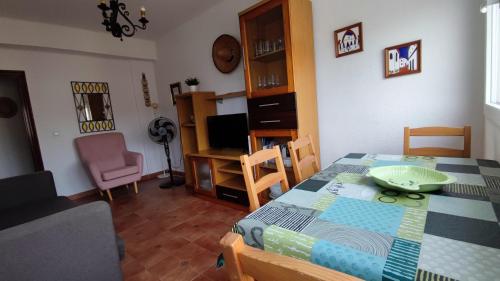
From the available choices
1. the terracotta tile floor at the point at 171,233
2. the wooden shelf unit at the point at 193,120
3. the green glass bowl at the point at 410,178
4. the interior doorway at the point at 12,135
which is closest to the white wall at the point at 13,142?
the interior doorway at the point at 12,135

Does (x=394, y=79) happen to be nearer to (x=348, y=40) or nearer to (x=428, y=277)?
(x=348, y=40)

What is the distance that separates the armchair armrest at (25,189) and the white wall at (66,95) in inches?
59.1

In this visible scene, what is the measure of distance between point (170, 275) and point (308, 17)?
2.44 m

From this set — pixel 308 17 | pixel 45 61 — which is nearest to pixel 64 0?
pixel 45 61

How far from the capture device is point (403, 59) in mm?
1799

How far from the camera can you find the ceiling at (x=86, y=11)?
8.73 ft

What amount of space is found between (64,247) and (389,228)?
1336 millimetres

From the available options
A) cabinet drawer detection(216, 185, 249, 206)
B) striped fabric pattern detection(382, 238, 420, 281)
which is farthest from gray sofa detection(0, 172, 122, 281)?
cabinet drawer detection(216, 185, 249, 206)

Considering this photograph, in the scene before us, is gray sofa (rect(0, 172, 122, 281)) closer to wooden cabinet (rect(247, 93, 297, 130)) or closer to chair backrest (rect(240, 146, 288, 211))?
chair backrest (rect(240, 146, 288, 211))

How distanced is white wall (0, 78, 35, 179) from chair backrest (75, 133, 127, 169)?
140 cm

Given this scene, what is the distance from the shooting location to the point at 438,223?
26.4 inches

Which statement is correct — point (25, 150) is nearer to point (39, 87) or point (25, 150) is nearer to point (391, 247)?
point (39, 87)

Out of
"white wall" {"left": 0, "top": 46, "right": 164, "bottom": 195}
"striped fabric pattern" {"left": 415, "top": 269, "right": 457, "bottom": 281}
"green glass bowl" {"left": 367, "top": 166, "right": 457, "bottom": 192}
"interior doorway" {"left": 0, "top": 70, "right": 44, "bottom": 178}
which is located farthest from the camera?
"interior doorway" {"left": 0, "top": 70, "right": 44, "bottom": 178}

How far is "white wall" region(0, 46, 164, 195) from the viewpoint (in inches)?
130
